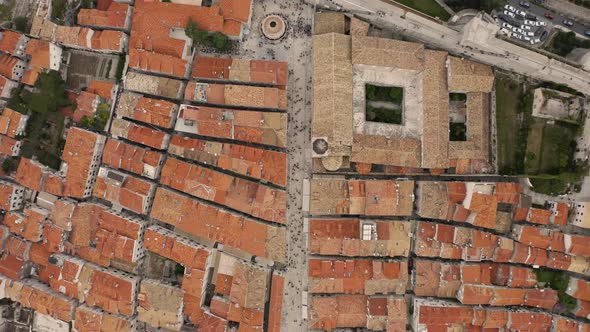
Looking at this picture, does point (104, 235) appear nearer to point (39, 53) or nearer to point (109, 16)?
point (39, 53)

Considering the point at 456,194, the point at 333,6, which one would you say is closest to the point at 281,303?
the point at 456,194

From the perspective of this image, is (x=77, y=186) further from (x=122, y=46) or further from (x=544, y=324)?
(x=544, y=324)

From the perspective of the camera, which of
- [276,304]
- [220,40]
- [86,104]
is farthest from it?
[86,104]

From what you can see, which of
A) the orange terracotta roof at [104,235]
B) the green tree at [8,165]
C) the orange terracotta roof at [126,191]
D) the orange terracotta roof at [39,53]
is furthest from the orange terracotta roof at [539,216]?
the green tree at [8,165]

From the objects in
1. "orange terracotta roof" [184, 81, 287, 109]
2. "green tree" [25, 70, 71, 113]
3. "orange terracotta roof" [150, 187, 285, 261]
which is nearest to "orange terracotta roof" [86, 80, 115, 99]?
"green tree" [25, 70, 71, 113]

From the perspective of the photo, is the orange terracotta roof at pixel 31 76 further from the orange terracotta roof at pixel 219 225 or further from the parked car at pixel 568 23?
the parked car at pixel 568 23

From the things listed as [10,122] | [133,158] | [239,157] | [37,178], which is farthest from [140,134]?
[10,122]

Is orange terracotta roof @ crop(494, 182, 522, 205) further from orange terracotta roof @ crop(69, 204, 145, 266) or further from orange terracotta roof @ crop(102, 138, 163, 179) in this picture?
orange terracotta roof @ crop(69, 204, 145, 266)
